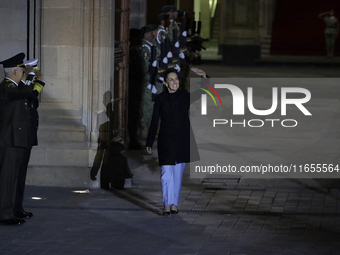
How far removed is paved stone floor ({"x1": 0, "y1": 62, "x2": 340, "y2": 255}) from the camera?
736 cm

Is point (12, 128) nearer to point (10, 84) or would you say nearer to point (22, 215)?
point (10, 84)

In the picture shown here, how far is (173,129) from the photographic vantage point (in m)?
8.78

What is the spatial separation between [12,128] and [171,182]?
1.88m

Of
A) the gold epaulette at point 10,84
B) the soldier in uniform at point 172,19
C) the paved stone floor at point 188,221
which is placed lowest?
the paved stone floor at point 188,221

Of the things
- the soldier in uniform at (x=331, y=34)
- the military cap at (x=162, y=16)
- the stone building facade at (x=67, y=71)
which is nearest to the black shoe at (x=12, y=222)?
the stone building facade at (x=67, y=71)

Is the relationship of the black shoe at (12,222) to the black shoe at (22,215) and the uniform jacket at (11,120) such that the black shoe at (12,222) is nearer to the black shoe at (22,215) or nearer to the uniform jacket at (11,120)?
the black shoe at (22,215)

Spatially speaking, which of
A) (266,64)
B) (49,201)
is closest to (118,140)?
(49,201)

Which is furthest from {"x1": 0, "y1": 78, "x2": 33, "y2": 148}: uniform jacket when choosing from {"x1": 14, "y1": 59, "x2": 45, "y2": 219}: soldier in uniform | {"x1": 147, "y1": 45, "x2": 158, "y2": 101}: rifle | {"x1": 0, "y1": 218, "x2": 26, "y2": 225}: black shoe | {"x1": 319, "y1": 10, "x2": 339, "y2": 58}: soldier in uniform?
{"x1": 319, "y1": 10, "x2": 339, "y2": 58}: soldier in uniform

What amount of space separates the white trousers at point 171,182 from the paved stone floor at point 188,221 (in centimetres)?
20

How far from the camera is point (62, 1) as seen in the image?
10.2 m

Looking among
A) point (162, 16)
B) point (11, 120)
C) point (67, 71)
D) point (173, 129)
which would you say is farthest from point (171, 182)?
point (162, 16)

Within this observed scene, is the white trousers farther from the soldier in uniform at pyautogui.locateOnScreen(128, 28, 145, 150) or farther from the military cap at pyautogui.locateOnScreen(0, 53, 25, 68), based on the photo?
the soldier in uniform at pyautogui.locateOnScreen(128, 28, 145, 150)

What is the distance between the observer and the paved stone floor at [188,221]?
7359 millimetres

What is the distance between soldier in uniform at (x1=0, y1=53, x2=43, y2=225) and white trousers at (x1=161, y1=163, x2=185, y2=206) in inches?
61.1
